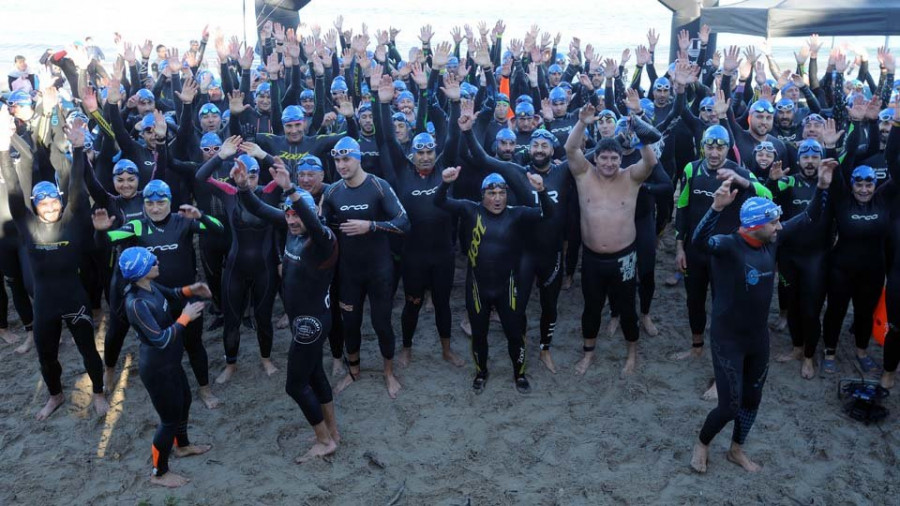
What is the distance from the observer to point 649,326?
7.57 metres

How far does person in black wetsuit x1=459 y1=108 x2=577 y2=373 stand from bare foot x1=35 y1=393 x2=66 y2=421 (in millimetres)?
4223

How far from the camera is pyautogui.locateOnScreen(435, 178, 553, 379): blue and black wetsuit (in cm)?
618

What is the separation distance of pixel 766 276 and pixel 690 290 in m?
1.84

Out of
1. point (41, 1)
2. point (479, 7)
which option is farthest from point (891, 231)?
point (41, 1)

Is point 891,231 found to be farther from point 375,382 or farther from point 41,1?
point 41,1

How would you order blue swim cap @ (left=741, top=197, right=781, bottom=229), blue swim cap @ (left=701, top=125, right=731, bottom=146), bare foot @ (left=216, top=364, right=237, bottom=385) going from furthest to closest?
bare foot @ (left=216, top=364, right=237, bottom=385) → blue swim cap @ (left=701, top=125, right=731, bottom=146) → blue swim cap @ (left=741, top=197, right=781, bottom=229)

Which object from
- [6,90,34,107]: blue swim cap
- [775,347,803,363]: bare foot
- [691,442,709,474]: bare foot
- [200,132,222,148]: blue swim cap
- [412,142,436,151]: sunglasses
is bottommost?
[691,442,709,474]: bare foot

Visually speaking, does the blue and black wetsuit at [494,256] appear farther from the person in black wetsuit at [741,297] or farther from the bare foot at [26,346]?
the bare foot at [26,346]

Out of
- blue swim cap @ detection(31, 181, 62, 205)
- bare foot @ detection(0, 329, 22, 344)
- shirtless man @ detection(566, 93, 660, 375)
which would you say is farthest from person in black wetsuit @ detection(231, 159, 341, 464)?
bare foot @ detection(0, 329, 22, 344)

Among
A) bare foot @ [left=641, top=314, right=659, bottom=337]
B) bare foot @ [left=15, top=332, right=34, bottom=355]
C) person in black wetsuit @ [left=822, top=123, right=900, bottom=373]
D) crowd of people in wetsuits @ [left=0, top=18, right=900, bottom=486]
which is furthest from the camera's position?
bare foot @ [left=641, top=314, right=659, bottom=337]

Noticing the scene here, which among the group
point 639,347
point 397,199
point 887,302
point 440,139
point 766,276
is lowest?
point 639,347

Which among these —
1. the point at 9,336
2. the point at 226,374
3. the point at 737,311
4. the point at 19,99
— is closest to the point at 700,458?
the point at 737,311

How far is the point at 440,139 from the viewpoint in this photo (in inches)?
359

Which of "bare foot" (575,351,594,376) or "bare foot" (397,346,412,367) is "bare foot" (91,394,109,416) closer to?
"bare foot" (397,346,412,367)
